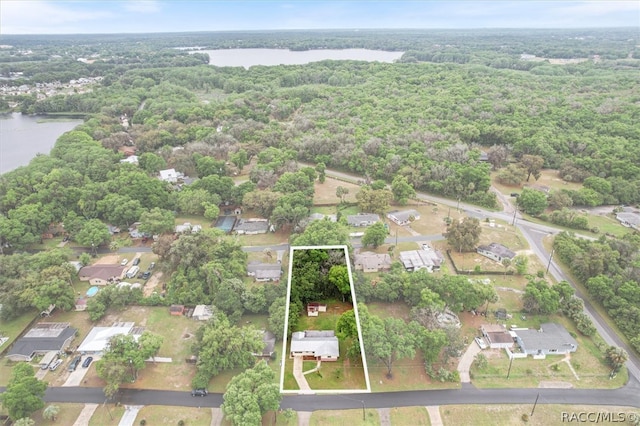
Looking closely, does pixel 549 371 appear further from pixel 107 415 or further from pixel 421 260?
pixel 107 415

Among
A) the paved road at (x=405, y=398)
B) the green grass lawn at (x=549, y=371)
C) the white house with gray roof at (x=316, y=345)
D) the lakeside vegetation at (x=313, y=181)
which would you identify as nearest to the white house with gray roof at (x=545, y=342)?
the green grass lawn at (x=549, y=371)

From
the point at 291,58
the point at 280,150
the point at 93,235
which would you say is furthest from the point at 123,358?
the point at 291,58

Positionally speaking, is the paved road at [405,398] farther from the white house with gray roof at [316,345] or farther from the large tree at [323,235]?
the white house with gray roof at [316,345]

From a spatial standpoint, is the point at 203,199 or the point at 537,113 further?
the point at 537,113

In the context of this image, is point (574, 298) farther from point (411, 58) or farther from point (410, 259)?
point (411, 58)

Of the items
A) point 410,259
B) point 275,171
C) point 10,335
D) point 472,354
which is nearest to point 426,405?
point 472,354
